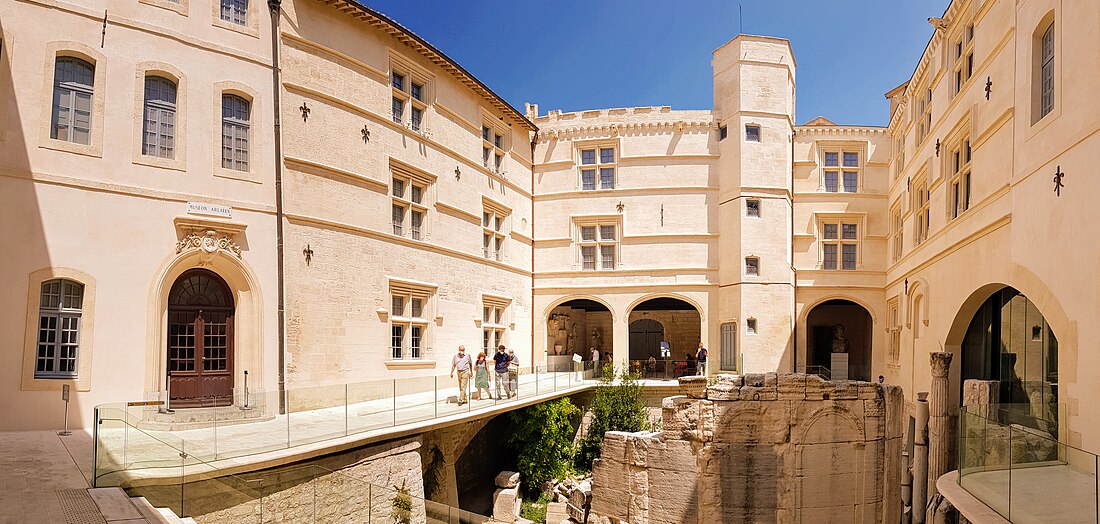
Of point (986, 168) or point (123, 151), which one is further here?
point (986, 168)

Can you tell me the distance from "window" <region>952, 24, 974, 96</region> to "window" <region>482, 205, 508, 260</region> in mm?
14411

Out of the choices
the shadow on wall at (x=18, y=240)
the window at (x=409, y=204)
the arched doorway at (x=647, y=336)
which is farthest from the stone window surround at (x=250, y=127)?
the arched doorway at (x=647, y=336)

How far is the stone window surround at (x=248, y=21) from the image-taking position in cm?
1441

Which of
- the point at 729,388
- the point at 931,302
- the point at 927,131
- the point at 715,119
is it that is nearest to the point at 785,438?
the point at 729,388

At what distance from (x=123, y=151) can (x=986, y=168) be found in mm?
17237

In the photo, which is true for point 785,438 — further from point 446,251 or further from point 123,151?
point 123,151

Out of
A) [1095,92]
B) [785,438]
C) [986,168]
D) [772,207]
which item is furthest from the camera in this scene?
[772,207]

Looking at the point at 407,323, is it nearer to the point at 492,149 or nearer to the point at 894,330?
the point at 492,149

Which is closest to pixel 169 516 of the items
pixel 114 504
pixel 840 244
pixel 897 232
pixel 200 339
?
pixel 114 504

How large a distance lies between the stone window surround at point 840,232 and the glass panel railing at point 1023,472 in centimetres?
1733

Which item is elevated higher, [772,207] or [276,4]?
[276,4]

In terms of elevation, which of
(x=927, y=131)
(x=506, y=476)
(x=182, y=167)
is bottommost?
(x=506, y=476)

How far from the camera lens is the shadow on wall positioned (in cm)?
1157

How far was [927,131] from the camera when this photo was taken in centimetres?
1998
